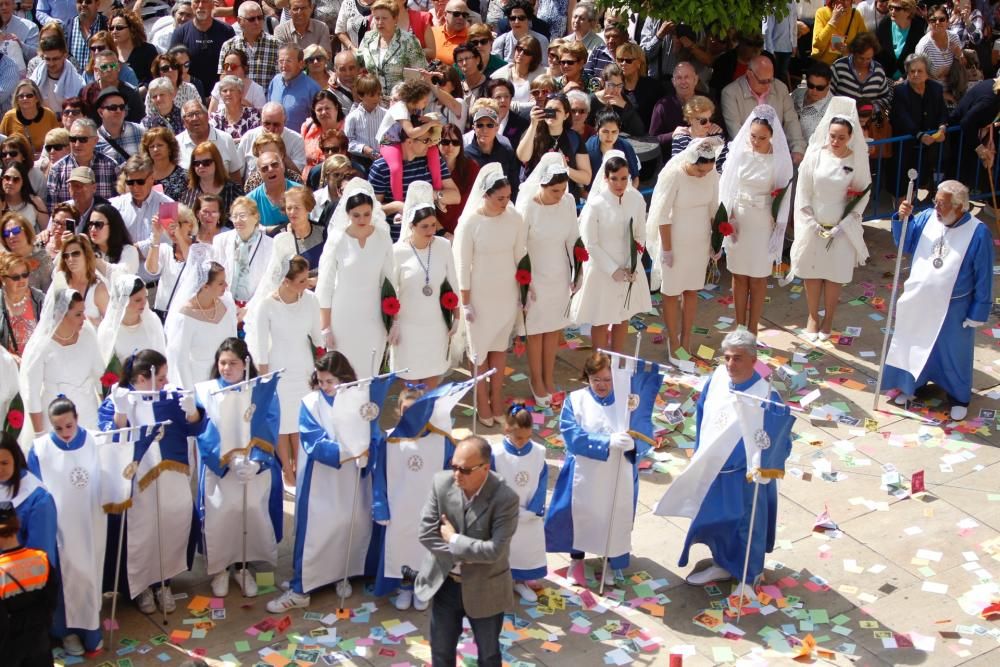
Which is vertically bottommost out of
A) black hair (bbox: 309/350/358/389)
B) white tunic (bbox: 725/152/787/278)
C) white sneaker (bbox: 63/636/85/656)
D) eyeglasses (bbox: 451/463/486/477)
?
white sneaker (bbox: 63/636/85/656)

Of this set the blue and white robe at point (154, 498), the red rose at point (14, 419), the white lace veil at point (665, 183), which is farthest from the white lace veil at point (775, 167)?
the red rose at point (14, 419)

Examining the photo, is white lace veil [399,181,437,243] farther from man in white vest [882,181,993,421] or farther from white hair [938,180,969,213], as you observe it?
white hair [938,180,969,213]

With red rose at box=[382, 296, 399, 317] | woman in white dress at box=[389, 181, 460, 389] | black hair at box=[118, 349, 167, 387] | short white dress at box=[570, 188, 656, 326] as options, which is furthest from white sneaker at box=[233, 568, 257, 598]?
short white dress at box=[570, 188, 656, 326]

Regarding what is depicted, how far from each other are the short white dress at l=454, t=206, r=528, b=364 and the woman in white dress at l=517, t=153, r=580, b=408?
131 mm

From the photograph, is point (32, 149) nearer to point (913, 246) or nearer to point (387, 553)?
point (387, 553)

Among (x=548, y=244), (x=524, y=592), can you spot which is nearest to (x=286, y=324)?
(x=548, y=244)

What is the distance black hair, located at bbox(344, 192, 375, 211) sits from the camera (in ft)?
37.2

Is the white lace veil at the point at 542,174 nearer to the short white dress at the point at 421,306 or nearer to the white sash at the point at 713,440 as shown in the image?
the short white dress at the point at 421,306

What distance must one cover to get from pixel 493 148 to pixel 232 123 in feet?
7.41

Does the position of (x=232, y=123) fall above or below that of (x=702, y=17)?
below

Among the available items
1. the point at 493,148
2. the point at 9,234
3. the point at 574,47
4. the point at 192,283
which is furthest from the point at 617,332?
the point at 9,234

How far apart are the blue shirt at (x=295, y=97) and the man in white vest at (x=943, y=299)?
16.5ft

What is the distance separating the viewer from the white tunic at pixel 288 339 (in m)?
11.0

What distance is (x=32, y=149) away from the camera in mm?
13266
